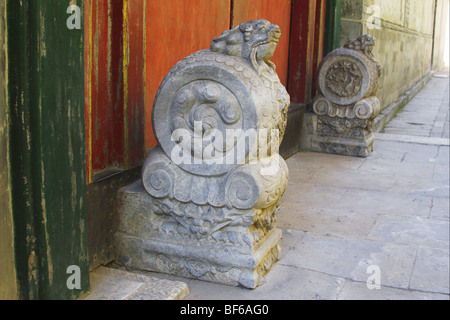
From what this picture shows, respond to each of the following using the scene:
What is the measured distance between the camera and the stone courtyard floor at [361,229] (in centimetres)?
331

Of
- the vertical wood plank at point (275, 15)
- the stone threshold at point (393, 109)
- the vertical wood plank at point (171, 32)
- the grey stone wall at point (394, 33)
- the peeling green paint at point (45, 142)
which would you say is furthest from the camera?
the stone threshold at point (393, 109)

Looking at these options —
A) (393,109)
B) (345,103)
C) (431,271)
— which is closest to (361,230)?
(431,271)

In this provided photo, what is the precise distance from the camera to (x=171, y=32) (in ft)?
14.1

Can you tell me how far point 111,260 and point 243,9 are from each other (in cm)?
296

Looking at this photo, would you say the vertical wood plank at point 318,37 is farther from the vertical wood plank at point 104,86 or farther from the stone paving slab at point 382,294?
the stone paving slab at point 382,294

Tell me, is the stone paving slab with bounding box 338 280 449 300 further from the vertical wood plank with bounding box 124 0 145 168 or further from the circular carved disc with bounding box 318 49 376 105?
the circular carved disc with bounding box 318 49 376 105

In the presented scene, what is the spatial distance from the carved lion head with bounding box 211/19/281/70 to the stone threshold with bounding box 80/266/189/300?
1.27 meters

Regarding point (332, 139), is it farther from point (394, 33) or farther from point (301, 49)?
point (394, 33)

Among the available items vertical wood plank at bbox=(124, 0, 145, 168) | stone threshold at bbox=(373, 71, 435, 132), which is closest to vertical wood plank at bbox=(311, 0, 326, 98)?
stone threshold at bbox=(373, 71, 435, 132)

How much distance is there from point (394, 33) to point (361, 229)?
8159 millimetres

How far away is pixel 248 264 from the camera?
3.23 metres

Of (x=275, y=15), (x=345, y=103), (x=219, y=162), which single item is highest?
(x=275, y=15)

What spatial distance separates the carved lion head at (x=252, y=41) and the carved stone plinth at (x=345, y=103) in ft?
13.4

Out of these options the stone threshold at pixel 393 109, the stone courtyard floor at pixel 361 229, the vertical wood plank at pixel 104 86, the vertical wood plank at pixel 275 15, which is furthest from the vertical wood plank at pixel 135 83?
the stone threshold at pixel 393 109
